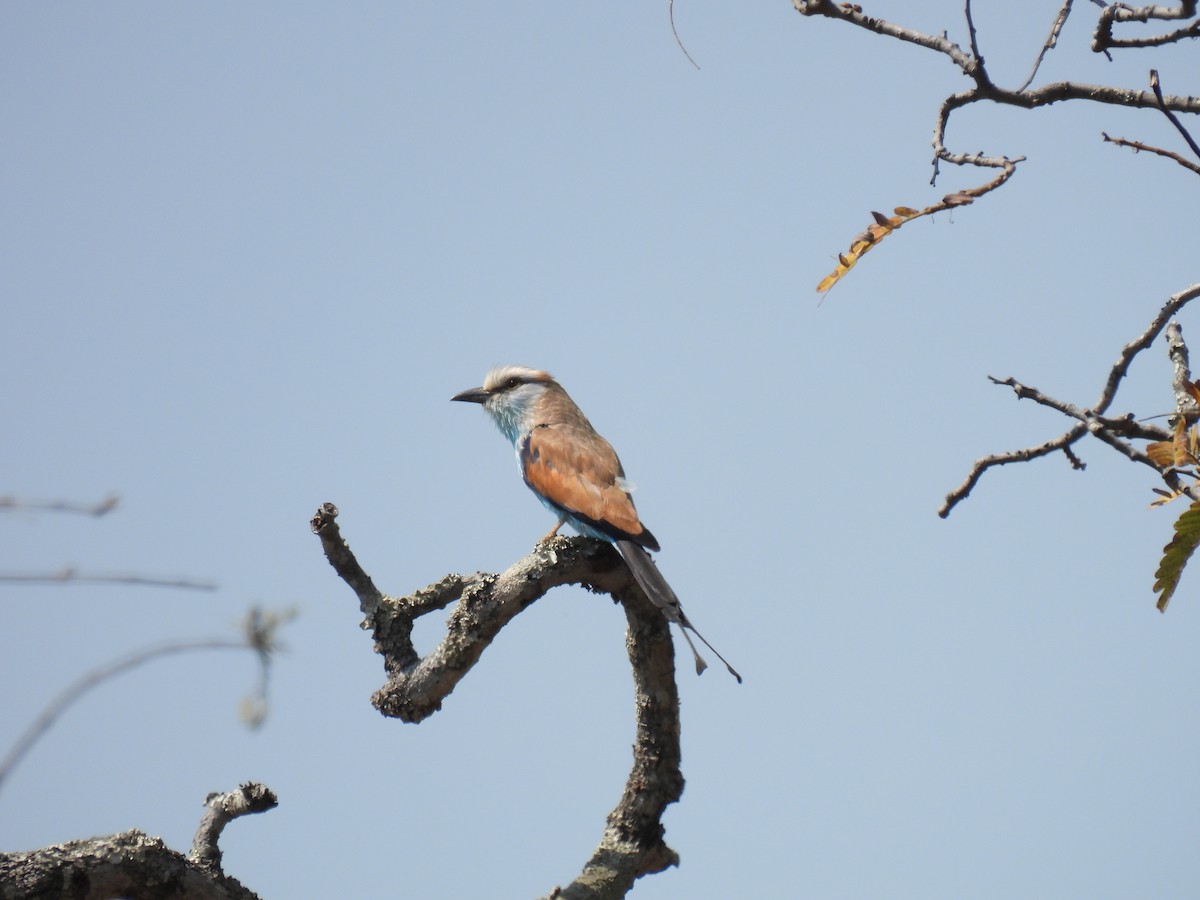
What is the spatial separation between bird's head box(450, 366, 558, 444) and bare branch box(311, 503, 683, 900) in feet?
8.67

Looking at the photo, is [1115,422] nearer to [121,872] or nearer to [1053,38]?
[1053,38]

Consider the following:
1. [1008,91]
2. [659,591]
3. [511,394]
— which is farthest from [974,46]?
[511,394]

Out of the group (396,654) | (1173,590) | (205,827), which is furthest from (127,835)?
(1173,590)

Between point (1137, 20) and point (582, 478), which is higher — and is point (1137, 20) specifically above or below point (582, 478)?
below

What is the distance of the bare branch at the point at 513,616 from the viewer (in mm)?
3795

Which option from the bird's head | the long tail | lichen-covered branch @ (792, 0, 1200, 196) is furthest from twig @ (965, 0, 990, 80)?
the bird's head

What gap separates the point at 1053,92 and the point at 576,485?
118 inches

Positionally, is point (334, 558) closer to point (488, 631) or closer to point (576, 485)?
point (488, 631)

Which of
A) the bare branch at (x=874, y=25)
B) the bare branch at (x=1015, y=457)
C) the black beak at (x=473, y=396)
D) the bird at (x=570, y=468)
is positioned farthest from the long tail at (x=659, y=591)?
the black beak at (x=473, y=396)

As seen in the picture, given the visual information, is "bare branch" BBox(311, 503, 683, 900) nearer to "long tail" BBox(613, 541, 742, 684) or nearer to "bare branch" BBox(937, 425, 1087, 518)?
"long tail" BBox(613, 541, 742, 684)

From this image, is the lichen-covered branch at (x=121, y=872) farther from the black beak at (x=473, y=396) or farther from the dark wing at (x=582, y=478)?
the black beak at (x=473, y=396)

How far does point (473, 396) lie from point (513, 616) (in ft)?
10.9

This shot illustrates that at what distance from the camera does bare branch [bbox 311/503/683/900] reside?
3795 millimetres

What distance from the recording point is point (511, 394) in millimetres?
6934
